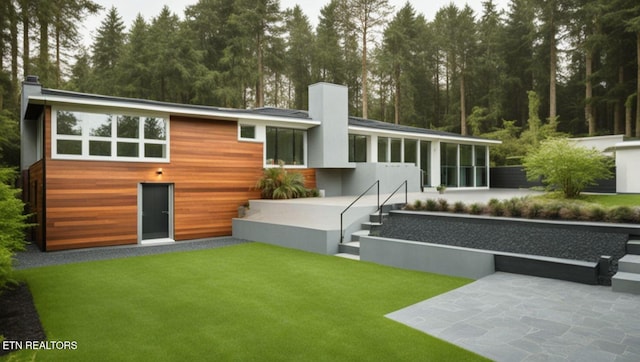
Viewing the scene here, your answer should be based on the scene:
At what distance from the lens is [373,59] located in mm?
29875

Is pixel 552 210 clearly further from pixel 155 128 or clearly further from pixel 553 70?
pixel 553 70

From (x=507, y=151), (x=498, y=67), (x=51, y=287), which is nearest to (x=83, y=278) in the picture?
(x=51, y=287)

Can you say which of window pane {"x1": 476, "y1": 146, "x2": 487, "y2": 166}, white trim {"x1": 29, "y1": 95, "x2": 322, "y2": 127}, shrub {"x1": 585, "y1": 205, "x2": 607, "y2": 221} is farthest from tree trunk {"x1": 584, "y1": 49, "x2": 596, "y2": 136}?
shrub {"x1": 585, "y1": 205, "x2": 607, "y2": 221}

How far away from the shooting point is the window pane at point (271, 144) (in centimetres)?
1374

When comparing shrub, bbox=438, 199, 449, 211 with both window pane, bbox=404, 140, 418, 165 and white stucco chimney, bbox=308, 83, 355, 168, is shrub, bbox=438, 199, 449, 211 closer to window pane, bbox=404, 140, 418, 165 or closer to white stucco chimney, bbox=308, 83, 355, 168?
white stucco chimney, bbox=308, 83, 355, 168

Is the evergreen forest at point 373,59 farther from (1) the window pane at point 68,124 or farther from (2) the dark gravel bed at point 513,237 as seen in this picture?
(2) the dark gravel bed at point 513,237

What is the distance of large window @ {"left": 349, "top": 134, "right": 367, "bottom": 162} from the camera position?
1580cm

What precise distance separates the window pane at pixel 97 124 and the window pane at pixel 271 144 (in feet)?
16.8

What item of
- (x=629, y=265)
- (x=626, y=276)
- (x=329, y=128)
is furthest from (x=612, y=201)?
(x=329, y=128)

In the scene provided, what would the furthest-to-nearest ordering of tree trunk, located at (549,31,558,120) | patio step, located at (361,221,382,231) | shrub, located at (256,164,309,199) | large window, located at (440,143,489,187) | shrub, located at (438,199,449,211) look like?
1. tree trunk, located at (549,31,558,120)
2. large window, located at (440,143,489,187)
3. shrub, located at (256,164,309,199)
4. patio step, located at (361,221,382,231)
5. shrub, located at (438,199,449,211)

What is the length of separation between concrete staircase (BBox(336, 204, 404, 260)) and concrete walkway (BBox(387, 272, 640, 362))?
329 centimetres

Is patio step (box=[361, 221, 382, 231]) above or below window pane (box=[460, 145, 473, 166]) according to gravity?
below

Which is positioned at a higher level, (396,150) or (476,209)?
(396,150)

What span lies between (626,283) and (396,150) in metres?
12.3
